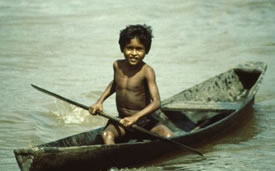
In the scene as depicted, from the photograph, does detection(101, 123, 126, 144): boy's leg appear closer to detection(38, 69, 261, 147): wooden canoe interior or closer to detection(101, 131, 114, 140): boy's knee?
detection(101, 131, 114, 140): boy's knee

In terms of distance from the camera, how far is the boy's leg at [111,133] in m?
5.30

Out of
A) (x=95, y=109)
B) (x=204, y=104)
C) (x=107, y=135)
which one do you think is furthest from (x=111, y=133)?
(x=204, y=104)

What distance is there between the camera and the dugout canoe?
4.64m

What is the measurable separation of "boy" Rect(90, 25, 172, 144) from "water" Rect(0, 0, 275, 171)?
42 centimetres

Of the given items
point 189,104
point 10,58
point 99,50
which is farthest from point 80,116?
point 99,50

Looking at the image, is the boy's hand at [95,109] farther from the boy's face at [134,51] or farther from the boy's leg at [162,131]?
the boy's leg at [162,131]

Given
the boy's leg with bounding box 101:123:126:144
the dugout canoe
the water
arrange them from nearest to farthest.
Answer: the dugout canoe, the boy's leg with bounding box 101:123:126:144, the water

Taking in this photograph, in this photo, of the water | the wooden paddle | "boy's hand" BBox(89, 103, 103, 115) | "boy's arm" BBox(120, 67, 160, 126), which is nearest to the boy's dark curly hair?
"boy's arm" BBox(120, 67, 160, 126)

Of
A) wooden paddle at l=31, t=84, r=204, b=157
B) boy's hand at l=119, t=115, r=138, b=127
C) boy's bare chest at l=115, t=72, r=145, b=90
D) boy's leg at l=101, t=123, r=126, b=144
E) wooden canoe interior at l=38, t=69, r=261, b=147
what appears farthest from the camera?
wooden canoe interior at l=38, t=69, r=261, b=147

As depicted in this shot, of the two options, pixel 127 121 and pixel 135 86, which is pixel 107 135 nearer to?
pixel 127 121

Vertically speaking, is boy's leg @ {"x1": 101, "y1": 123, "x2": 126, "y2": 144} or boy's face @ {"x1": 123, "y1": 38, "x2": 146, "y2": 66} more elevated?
boy's face @ {"x1": 123, "y1": 38, "x2": 146, "y2": 66}

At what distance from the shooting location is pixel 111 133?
5.36m

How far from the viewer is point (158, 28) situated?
13.6 metres

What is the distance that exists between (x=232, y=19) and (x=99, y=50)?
13.5ft
